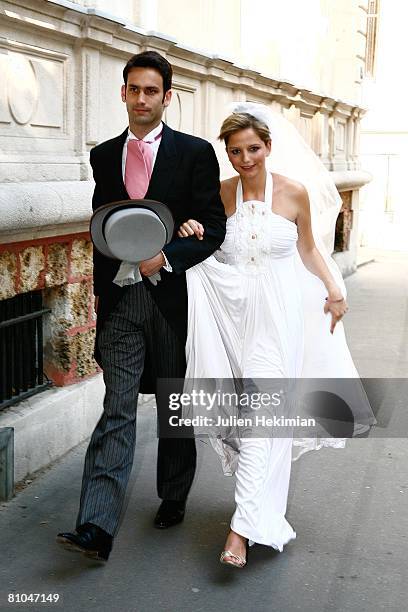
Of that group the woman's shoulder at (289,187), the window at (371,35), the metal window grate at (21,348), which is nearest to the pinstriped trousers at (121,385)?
the woman's shoulder at (289,187)

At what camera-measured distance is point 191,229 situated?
395 cm

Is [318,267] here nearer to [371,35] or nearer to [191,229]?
[191,229]

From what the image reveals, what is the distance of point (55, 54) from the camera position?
5.45m

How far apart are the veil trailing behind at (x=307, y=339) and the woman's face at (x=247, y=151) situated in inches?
3.6

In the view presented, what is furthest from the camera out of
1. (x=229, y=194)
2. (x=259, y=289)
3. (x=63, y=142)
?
(x=63, y=142)

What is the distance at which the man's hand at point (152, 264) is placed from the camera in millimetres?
3867

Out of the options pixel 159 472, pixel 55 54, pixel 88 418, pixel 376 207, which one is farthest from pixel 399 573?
pixel 376 207

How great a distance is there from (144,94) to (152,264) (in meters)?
0.64

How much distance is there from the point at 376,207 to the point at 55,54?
16448 mm

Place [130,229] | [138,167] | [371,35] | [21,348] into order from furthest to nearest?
[371,35] → [21,348] → [138,167] → [130,229]

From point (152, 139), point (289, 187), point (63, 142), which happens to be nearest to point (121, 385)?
point (152, 139)

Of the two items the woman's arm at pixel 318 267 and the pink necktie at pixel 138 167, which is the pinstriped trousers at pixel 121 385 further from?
the woman's arm at pixel 318 267

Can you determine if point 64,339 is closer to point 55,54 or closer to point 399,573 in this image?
point 55,54

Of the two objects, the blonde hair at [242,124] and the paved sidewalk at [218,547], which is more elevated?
the blonde hair at [242,124]
